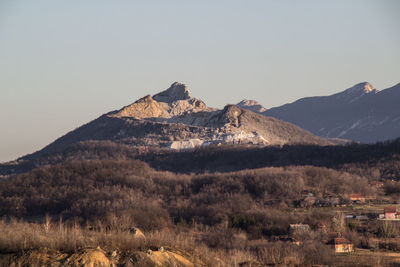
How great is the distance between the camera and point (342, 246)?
6069 centimetres

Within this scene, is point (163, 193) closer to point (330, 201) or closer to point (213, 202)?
point (213, 202)

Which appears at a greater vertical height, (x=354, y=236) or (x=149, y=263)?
(x=149, y=263)

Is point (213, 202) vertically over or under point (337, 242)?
over

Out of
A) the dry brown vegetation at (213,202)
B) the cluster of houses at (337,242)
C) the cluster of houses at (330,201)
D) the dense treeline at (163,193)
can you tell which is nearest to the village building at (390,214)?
the dry brown vegetation at (213,202)

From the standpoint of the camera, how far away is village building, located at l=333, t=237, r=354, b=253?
2344 inches

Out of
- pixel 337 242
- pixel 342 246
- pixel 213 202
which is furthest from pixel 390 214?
pixel 213 202

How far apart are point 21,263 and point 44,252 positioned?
0.93 metres

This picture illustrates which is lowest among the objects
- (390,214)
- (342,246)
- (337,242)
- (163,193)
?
(390,214)

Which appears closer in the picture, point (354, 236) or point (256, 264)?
point (256, 264)

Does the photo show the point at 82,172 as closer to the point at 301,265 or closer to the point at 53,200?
the point at 53,200

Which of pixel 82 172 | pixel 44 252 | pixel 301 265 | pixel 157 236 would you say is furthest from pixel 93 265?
pixel 82 172

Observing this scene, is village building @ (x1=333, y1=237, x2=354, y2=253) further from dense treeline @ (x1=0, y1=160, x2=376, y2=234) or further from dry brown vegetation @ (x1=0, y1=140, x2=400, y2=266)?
dense treeline @ (x1=0, y1=160, x2=376, y2=234)

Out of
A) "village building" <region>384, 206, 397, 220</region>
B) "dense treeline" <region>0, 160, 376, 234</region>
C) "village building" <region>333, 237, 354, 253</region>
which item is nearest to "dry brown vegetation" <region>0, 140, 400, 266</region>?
"dense treeline" <region>0, 160, 376, 234</region>

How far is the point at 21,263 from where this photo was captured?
2459cm
